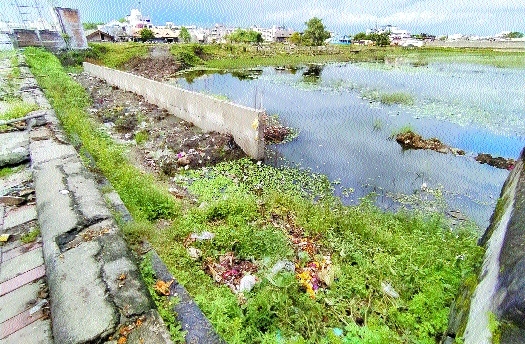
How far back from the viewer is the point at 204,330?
1679 mm

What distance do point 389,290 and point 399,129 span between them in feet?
21.5

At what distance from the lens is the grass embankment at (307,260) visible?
7.79ft

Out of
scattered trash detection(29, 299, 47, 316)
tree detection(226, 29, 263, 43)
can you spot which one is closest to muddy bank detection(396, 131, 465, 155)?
scattered trash detection(29, 299, 47, 316)

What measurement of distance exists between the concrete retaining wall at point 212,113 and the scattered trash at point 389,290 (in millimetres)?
3803

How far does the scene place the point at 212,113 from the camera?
7254mm

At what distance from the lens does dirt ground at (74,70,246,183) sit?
5988 mm

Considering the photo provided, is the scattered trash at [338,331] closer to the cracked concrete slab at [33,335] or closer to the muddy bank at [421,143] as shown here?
the cracked concrete slab at [33,335]

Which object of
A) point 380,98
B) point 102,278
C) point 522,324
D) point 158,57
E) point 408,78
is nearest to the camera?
point 522,324

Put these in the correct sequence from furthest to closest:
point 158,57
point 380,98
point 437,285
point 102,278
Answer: point 158,57
point 380,98
point 437,285
point 102,278

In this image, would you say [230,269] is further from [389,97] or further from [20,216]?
[389,97]

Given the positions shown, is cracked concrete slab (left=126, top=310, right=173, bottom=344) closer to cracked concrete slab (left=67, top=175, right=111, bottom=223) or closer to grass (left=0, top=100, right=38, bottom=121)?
cracked concrete slab (left=67, top=175, right=111, bottom=223)

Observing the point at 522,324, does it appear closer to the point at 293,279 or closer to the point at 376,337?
the point at 376,337

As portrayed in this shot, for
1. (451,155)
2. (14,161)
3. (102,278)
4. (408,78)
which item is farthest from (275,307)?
(408,78)

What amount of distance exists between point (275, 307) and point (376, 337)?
2.58 feet
